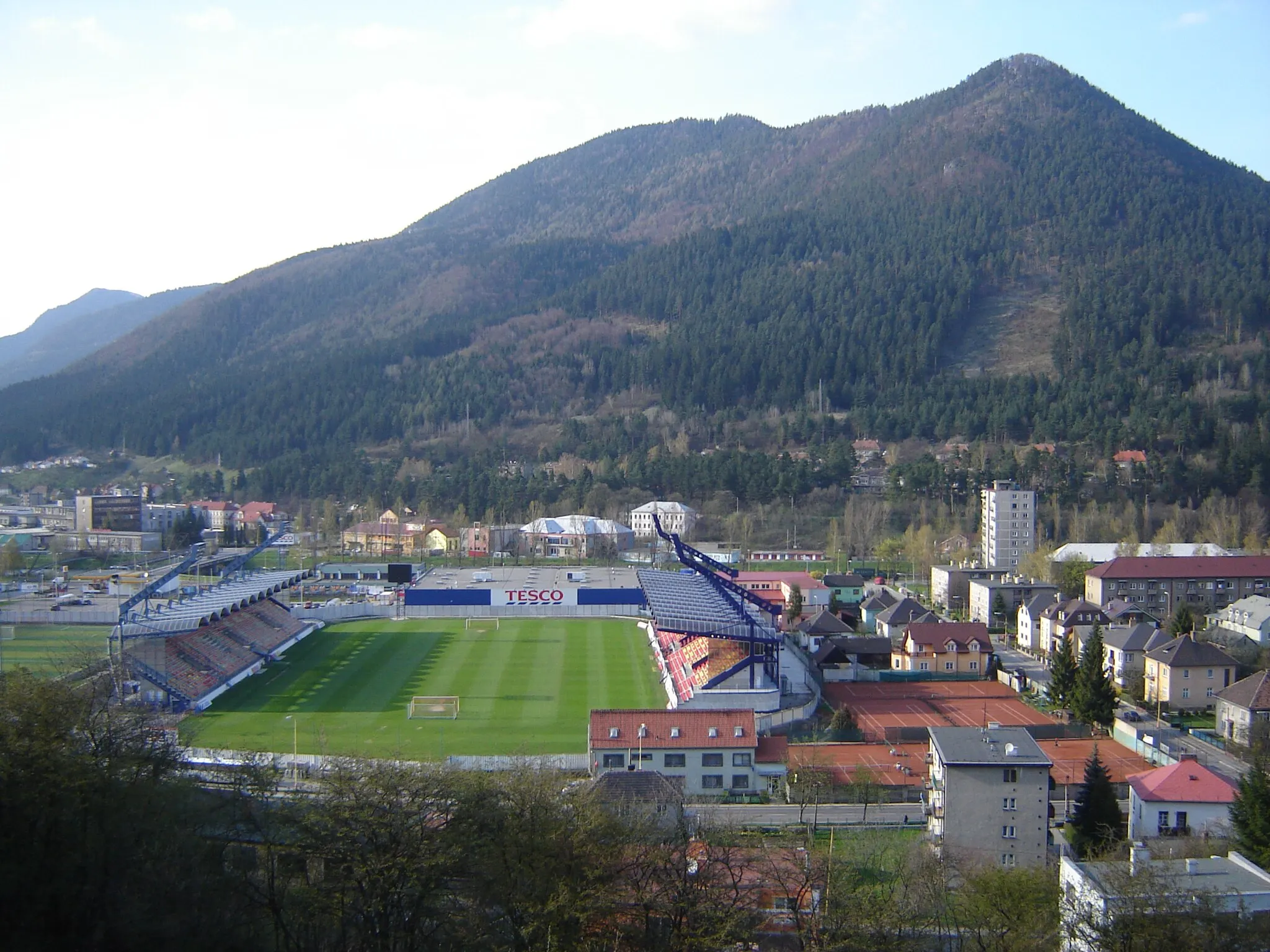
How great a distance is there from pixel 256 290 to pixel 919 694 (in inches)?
4150

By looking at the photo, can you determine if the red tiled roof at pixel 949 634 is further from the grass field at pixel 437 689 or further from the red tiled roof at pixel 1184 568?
the grass field at pixel 437 689

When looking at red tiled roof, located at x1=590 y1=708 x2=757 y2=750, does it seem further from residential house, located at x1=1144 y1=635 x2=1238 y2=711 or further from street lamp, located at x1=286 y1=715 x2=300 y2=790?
residential house, located at x1=1144 y1=635 x2=1238 y2=711

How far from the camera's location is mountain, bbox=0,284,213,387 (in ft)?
458

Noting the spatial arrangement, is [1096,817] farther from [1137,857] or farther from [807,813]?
[807,813]

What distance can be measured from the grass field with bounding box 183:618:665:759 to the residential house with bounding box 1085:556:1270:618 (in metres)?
12.8

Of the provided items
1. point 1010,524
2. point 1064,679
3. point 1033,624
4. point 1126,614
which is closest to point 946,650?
point 1033,624

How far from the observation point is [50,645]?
25141 millimetres

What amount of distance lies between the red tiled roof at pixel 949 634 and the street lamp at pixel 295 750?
1403cm

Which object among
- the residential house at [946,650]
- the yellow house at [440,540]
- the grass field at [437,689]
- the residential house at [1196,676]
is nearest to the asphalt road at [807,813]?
the grass field at [437,689]

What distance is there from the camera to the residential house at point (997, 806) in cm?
1307

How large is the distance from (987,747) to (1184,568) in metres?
18.5

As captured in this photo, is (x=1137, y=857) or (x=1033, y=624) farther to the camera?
(x=1033, y=624)

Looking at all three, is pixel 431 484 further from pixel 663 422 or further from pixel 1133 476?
pixel 1133 476

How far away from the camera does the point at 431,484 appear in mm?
51344
